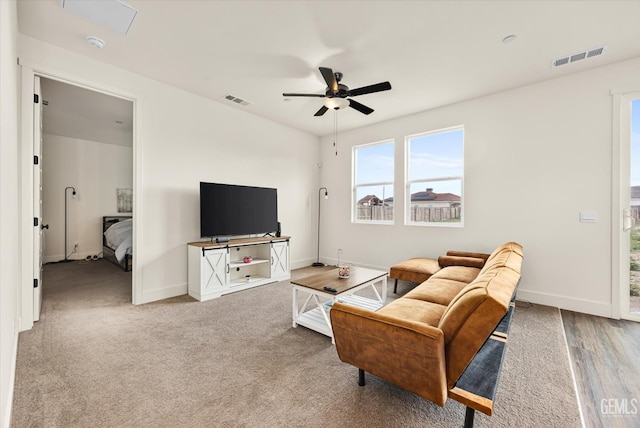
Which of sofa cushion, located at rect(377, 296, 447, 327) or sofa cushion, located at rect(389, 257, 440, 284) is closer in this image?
sofa cushion, located at rect(377, 296, 447, 327)

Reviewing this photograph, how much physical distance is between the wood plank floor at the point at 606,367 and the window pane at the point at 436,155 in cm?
243

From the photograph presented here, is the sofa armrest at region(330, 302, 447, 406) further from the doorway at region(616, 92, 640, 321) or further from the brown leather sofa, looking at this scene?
the doorway at region(616, 92, 640, 321)

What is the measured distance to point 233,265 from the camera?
13.2 feet

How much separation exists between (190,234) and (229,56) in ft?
8.04

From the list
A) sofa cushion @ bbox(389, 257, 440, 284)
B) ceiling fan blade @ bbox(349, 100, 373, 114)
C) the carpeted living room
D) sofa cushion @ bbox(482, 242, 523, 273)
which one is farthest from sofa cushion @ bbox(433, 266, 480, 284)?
ceiling fan blade @ bbox(349, 100, 373, 114)

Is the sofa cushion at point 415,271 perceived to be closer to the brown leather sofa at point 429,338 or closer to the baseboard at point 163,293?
the brown leather sofa at point 429,338

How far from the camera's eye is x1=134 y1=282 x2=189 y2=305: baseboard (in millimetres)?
3489

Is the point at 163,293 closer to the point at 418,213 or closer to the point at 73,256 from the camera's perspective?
the point at 418,213

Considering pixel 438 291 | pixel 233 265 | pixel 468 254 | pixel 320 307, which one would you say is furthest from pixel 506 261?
pixel 233 265

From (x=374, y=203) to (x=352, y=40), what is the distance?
124 inches

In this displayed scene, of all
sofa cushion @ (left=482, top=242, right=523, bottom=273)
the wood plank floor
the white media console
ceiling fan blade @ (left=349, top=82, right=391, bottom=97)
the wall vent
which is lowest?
the wood plank floor

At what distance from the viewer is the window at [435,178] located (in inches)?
171

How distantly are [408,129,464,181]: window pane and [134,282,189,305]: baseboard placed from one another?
13.3 ft

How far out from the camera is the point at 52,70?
282cm
